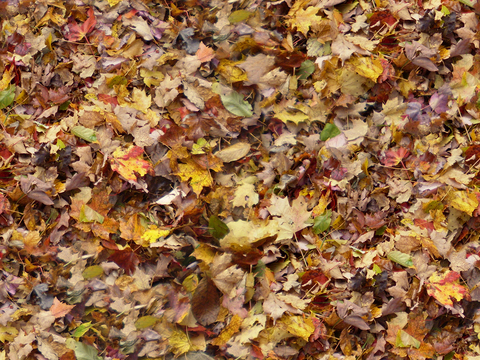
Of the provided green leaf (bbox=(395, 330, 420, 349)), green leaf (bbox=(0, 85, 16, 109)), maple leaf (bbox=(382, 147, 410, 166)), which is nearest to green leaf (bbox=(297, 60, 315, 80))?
maple leaf (bbox=(382, 147, 410, 166))

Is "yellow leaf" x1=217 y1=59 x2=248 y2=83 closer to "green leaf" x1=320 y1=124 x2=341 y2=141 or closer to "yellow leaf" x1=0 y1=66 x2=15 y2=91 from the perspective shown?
"green leaf" x1=320 y1=124 x2=341 y2=141

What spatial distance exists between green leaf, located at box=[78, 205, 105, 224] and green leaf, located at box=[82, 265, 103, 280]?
0.19 m

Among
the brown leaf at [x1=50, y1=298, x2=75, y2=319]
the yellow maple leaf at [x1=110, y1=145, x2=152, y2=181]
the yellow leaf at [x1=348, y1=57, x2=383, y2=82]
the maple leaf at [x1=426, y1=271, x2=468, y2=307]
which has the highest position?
the yellow leaf at [x1=348, y1=57, x2=383, y2=82]

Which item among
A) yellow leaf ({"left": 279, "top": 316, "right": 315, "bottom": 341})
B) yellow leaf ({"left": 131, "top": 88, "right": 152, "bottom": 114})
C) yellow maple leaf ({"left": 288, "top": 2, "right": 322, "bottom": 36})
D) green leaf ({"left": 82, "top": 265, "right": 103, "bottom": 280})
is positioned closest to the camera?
yellow leaf ({"left": 279, "top": 316, "right": 315, "bottom": 341})

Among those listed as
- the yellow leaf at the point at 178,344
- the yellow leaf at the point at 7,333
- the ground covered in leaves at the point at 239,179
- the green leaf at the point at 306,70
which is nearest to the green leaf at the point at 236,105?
the ground covered in leaves at the point at 239,179

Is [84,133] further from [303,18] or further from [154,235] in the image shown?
A: [303,18]

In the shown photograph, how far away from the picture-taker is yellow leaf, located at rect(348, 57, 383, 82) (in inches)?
82.0

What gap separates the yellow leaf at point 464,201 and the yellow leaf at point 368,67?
2.08 ft

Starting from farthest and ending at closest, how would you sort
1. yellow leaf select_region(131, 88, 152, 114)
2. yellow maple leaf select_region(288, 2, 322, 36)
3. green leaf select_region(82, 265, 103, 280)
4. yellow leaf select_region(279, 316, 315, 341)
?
1. yellow maple leaf select_region(288, 2, 322, 36)
2. yellow leaf select_region(131, 88, 152, 114)
3. green leaf select_region(82, 265, 103, 280)
4. yellow leaf select_region(279, 316, 315, 341)

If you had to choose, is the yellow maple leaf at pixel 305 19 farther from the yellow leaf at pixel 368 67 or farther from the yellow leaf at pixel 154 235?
the yellow leaf at pixel 154 235

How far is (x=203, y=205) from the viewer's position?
1931mm

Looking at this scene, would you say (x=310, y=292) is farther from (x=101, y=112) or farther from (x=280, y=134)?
(x=101, y=112)

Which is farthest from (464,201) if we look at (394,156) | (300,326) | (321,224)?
(300,326)

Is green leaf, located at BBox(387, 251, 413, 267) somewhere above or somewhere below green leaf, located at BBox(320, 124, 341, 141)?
below
